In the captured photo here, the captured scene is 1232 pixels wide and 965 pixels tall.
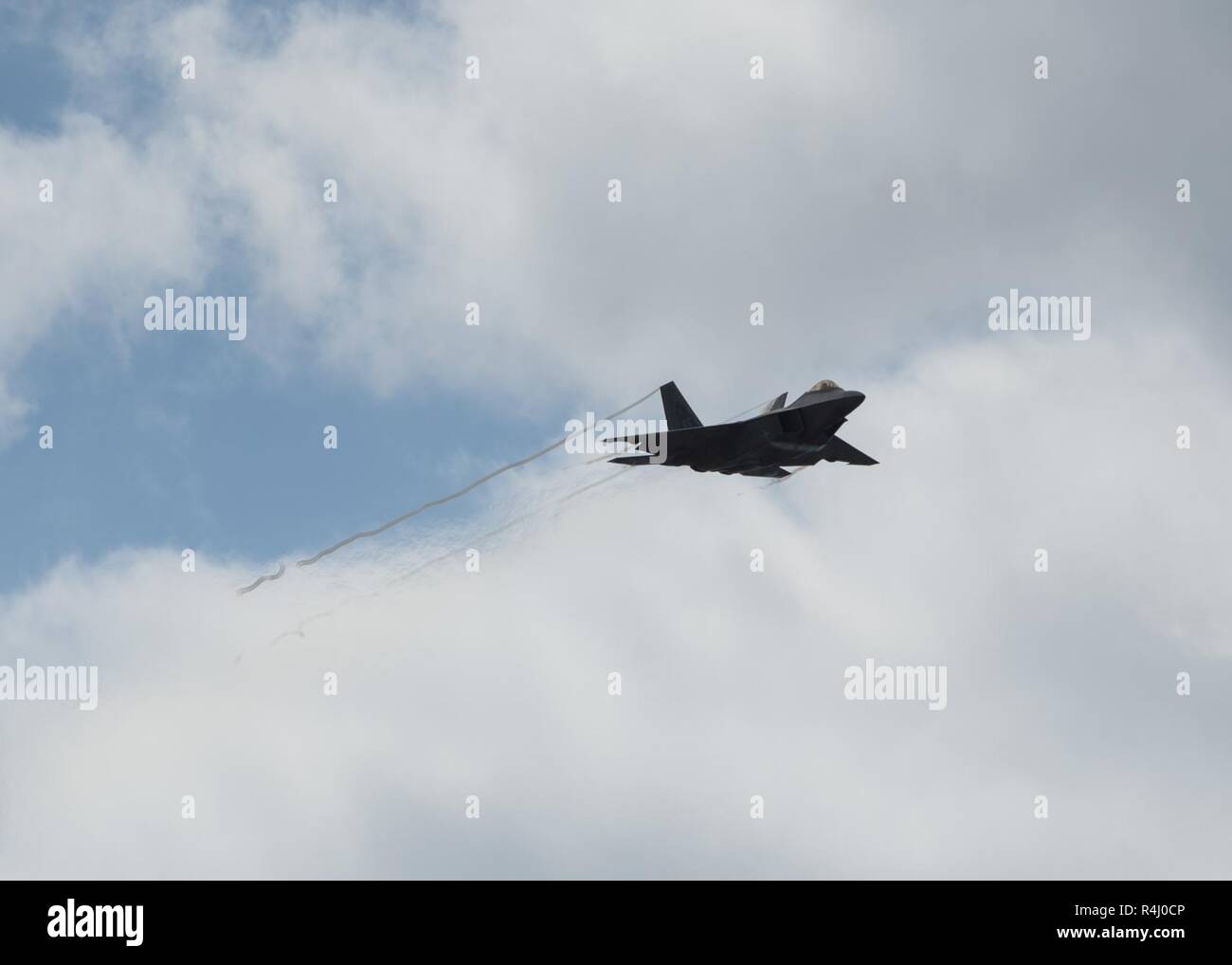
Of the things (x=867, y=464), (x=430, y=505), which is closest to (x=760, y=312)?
(x=867, y=464)

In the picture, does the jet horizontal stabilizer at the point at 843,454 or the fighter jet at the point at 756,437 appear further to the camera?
the jet horizontal stabilizer at the point at 843,454

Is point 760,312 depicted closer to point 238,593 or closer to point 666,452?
point 666,452

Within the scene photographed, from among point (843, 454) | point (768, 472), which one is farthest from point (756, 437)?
point (843, 454)

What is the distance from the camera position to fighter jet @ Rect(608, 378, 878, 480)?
2539 inches

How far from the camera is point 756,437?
6550cm

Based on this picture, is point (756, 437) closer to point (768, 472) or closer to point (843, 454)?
point (768, 472)

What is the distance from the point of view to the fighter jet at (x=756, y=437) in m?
64.5

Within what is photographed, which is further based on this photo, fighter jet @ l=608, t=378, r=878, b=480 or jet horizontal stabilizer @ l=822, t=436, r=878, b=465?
jet horizontal stabilizer @ l=822, t=436, r=878, b=465

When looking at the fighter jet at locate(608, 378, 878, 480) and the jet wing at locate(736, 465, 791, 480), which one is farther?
the jet wing at locate(736, 465, 791, 480)
